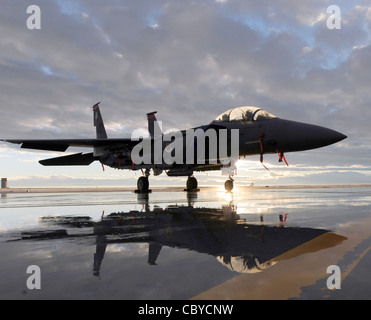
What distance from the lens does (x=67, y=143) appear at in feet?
54.9

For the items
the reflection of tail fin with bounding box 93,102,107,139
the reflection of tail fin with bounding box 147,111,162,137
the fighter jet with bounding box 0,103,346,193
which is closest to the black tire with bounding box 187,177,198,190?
the fighter jet with bounding box 0,103,346,193

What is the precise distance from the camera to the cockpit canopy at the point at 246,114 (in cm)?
1289

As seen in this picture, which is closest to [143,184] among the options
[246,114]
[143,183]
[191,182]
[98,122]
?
[143,183]

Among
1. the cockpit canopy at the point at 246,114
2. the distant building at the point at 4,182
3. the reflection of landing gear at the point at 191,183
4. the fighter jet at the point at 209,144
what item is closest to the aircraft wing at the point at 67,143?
the fighter jet at the point at 209,144

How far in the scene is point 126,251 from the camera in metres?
3.60

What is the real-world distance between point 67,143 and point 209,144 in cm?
833

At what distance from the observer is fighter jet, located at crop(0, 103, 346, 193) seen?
11.7m

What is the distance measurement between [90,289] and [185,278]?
0.80 meters

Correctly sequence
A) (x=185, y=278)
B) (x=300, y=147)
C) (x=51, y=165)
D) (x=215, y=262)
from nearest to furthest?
(x=185, y=278), (x=215, y=262), (x=300, y=147), (x=51, y=165)

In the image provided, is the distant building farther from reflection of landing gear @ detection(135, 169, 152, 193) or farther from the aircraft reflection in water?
the aircraft reflection in water

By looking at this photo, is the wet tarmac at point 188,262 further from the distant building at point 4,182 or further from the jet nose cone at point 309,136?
the distant building at point 4,182

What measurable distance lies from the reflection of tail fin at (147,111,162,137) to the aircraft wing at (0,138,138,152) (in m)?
9.14
